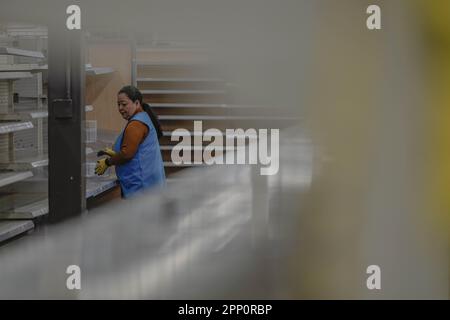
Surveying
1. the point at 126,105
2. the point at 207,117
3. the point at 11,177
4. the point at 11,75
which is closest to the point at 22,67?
the point at 11,75

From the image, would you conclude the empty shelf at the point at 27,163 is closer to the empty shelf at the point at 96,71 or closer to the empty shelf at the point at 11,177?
the empty shelf at the point at 11,177

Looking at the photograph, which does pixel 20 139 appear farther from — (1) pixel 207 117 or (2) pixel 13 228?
(1) pixel 207 117

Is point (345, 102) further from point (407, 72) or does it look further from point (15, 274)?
point (15, 274)

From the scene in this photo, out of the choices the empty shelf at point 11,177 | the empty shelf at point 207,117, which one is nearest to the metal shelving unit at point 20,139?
the empty shelf at point 11,177

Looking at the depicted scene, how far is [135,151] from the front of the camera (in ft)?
5.23

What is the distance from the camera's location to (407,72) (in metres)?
1.52

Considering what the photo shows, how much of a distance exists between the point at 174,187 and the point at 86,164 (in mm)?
187

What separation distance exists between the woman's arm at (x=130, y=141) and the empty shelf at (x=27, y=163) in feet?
0.44

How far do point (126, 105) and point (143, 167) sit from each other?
5.2 inches

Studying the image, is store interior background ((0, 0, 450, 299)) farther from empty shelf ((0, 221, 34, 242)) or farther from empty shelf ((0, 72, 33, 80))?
empty shelf ((0, 72, 33, 80))

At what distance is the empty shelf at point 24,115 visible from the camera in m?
1.61

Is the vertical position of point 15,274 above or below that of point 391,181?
below

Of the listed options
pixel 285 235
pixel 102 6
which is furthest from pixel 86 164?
pixel 285 235
